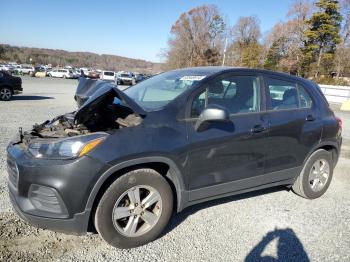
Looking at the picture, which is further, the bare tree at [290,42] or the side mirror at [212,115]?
the bare tree at [290,42]

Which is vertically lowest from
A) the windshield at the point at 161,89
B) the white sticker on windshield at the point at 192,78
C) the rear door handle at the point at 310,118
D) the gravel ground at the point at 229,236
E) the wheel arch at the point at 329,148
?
the gravel ground at the point at 229,236

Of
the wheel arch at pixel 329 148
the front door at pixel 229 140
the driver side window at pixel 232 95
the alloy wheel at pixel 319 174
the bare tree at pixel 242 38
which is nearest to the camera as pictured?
the front door at pixel 229 140

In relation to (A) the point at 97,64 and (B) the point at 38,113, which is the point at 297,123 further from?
(A) the point at 97,64

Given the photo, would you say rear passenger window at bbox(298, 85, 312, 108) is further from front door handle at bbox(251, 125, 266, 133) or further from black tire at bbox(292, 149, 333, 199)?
front door handle at bbox(251, 125, 266, 133)

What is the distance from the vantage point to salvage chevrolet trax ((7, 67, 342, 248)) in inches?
113

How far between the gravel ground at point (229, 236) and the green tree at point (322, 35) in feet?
136

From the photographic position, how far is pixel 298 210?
435 cm

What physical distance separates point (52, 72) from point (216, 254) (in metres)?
54.7

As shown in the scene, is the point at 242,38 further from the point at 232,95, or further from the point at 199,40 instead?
the point at 232,95

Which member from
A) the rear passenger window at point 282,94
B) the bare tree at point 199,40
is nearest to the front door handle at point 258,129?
the rear passenger window at point 282,94

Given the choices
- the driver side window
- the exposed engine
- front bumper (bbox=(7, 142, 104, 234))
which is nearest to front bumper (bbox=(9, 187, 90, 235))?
front bumper (bbox=(7, 142, 104, 234))

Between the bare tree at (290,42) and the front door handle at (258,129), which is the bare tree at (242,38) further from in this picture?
the front door handle at (258,129)

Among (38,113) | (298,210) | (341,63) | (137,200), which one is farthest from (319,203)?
(341,63)

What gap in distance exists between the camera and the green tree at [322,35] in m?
42.5
